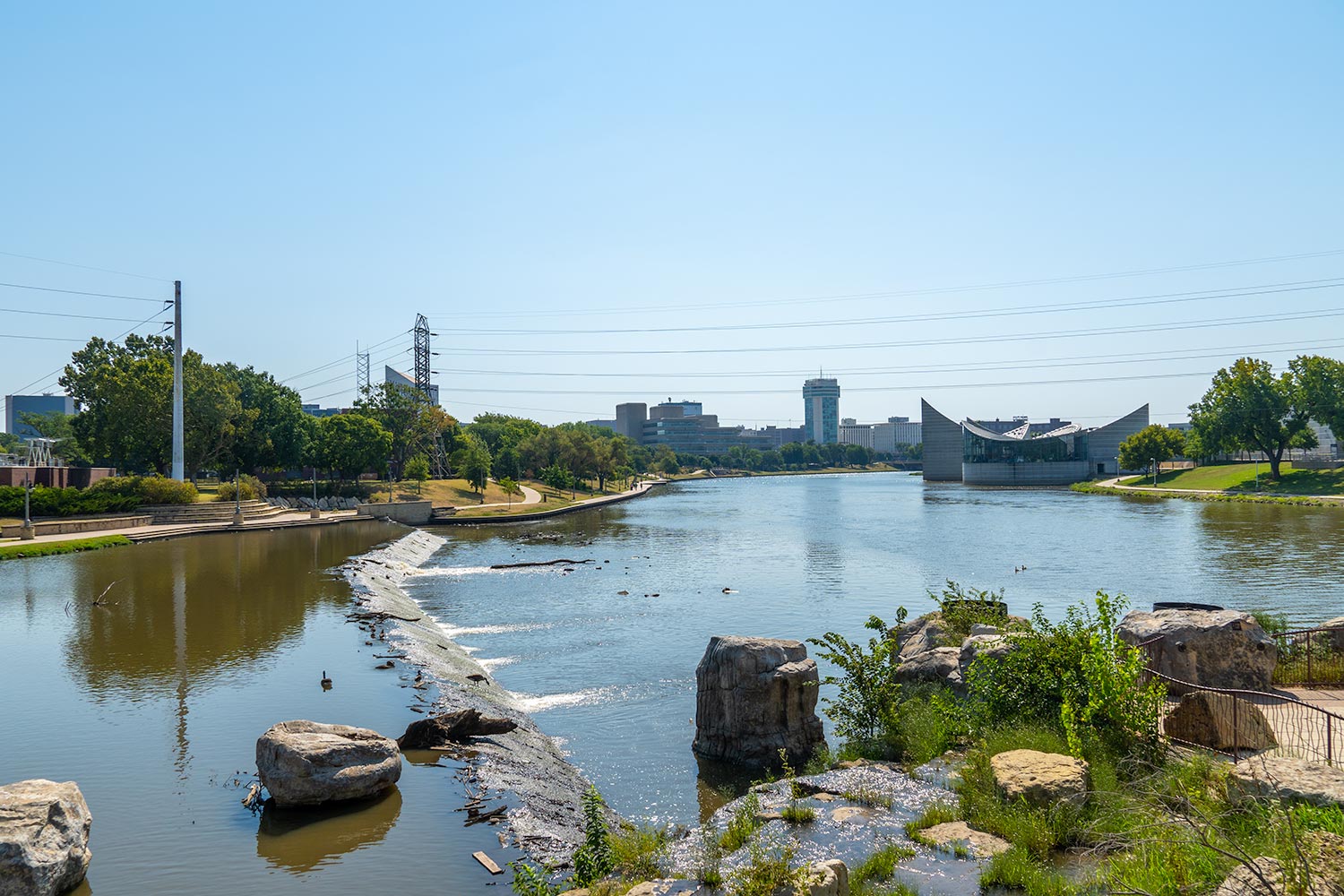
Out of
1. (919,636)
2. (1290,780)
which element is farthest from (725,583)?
(1290,780)

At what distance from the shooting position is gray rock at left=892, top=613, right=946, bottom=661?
752 inches

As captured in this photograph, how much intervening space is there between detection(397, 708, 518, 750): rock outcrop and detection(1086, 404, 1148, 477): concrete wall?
152487 mm

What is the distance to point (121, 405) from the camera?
225 ft

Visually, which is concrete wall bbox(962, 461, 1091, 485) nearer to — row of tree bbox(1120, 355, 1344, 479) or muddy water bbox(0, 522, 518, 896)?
row of tree bbox(1120, 355, 1344, 479)

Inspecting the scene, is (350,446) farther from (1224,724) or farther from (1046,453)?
(1046,453)

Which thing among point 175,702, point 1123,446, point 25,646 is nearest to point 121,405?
point 25,646

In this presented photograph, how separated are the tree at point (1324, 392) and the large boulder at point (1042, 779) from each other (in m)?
104

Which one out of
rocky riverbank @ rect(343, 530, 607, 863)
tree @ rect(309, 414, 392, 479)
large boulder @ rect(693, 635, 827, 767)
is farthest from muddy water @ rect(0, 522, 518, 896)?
tree @ rect(309, 414, 392, 479)

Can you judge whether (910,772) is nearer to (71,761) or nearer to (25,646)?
(71,761)

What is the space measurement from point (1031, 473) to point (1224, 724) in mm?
151724

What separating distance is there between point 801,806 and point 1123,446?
129842mm

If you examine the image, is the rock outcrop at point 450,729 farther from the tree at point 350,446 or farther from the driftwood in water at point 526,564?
the tree at point 350,446

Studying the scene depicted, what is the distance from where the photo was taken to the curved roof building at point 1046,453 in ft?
487

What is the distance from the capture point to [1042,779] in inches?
374
